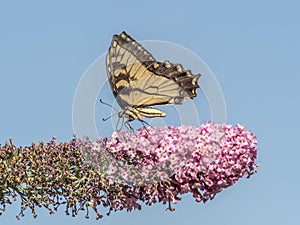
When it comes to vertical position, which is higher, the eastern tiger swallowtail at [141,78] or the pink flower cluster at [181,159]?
the eastern tiger swallowtail at [141,78]

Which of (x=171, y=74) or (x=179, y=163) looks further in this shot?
(x=171, y=74)

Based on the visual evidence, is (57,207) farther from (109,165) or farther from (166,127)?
(166,127)

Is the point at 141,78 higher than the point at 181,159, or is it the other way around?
the point at 141,78

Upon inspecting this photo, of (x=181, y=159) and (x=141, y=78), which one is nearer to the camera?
(x=181, y=159)

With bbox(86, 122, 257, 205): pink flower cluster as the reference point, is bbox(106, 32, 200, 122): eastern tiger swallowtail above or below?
above

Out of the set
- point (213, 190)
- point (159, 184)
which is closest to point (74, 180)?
point (159, 184)
